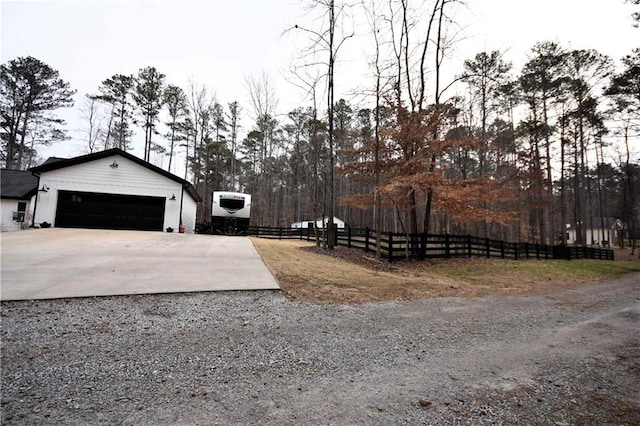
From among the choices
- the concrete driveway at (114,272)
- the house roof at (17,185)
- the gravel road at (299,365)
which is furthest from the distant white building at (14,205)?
the gravel road at (299,365)

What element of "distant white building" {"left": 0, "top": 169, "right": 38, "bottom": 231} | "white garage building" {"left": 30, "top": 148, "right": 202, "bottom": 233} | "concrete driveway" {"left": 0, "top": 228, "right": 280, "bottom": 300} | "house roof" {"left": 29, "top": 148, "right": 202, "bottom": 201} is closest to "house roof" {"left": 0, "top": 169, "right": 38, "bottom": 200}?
"distant white building" {"left": 0, "top": 169, "right": 38, "bottom": 231}

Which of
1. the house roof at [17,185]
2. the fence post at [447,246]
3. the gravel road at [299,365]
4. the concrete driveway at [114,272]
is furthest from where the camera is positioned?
the house roof at [17,185]

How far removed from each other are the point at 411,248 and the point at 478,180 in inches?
151

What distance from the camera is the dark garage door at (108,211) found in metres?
14.5

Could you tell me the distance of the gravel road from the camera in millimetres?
1795

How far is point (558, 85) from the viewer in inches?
716

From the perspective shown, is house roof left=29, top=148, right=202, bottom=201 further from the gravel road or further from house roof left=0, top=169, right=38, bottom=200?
the gravel road

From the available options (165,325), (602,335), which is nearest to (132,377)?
(165,325)

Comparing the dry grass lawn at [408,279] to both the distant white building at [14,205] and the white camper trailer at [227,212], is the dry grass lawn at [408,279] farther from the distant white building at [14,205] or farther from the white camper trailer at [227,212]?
the distant white building at [14,205]

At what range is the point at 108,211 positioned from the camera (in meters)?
14.9

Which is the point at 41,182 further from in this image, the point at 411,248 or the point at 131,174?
the point at 411,248

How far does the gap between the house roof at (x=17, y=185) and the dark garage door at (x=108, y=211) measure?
106 inches

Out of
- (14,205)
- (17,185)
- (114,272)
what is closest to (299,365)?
(114,272)

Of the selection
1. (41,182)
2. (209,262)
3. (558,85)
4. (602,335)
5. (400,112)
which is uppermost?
(558,85)
